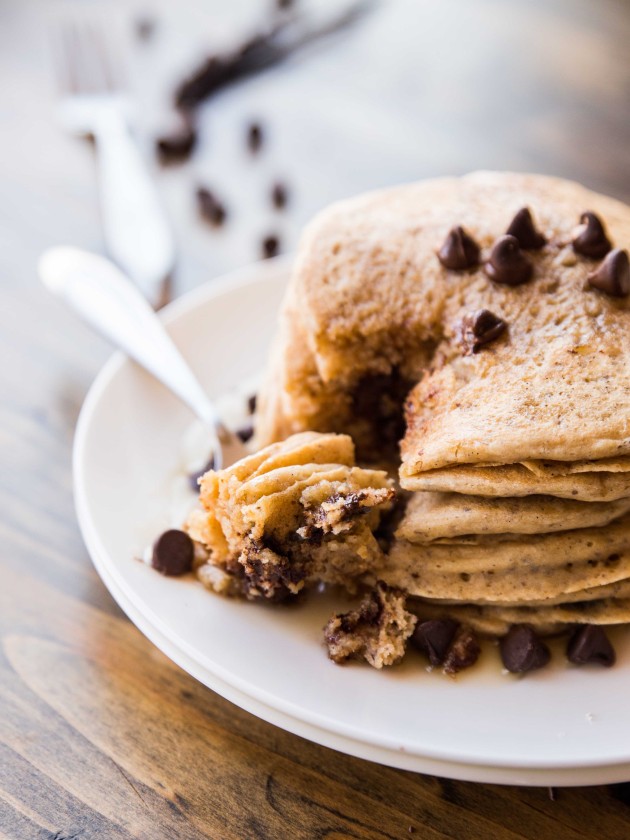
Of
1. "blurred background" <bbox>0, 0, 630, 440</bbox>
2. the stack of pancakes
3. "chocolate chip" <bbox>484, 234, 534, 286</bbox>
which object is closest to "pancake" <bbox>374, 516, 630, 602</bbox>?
the stack of pancakes

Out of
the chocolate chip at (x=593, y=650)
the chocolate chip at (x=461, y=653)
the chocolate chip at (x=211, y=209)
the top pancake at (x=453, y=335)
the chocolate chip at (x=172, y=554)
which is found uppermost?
the chocolate chip at (x=211, y=209)

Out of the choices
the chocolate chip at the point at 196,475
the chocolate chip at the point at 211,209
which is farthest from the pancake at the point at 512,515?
the chocolate chip at the point at 211,209

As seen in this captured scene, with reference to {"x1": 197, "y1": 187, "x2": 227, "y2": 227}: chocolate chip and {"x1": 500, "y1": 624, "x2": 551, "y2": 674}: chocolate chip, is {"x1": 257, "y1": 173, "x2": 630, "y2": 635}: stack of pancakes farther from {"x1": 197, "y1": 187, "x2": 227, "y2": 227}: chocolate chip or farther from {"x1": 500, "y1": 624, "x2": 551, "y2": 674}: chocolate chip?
{"x1": 197, "y1": 187, "x2": 227, "y2": 227}: chocolate chip

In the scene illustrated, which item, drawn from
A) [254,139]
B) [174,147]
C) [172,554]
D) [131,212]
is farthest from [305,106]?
[172,554]

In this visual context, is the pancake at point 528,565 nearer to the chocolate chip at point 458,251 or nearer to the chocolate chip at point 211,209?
the chocolate chip at point 458,251

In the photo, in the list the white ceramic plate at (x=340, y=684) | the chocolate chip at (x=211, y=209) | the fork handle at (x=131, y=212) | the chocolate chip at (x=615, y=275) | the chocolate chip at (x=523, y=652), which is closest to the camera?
the white ceramic plate at (x=340, y=684)

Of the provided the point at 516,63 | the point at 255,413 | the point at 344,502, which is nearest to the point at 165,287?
the point at 255,413
